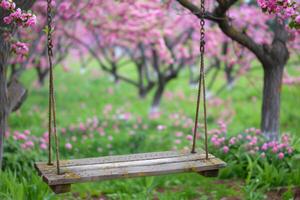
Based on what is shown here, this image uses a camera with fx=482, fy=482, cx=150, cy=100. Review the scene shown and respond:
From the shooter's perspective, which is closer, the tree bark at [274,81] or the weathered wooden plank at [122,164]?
the weathered wooden plank at [122,164]

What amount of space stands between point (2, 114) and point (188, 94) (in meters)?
9.85

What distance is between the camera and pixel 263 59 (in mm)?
5945

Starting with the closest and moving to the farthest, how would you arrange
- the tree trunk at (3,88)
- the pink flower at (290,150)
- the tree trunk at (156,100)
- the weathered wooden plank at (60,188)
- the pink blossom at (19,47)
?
the weathered wooden plank at (60,188), the pink blossom at (19,47), the tree trunk at (3,88), the pink flower at (290,150), the tree trunk at (156,100)

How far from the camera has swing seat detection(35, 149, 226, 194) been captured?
3627 mm

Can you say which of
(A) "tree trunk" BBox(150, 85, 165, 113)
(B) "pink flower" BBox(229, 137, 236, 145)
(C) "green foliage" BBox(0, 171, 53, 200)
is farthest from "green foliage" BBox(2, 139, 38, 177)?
(A) "tree trunk" BBox(150, 85, 165, 113)

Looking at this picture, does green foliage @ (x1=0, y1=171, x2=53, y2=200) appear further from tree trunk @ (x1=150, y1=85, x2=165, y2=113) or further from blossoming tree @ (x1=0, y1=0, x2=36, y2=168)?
tree trunk @ (x1=150, y1=85, x2=165, y2=113)

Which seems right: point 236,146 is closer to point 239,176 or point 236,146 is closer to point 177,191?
point 239,176

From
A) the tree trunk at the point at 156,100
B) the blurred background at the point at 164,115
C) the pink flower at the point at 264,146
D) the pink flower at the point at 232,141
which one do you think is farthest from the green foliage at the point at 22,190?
the tree trunk at the point at 156,100

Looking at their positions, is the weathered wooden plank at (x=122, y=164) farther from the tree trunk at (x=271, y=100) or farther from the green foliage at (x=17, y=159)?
the tree trunk at (x=271, y=100)

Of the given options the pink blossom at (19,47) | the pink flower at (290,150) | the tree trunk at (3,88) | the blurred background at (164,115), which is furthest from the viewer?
the pink flower at (290,150)

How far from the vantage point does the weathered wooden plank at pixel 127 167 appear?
3.65m

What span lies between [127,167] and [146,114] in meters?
7.38

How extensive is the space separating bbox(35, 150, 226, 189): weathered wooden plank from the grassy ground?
2.68ft

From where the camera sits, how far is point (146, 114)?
11.3 meters
